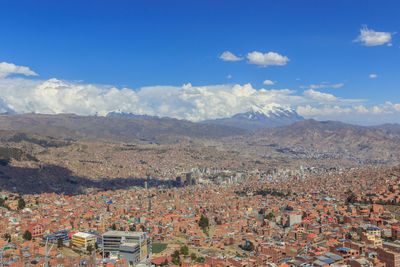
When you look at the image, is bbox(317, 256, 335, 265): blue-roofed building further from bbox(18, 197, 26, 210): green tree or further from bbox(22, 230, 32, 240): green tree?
bbox(18, 197, 26, 210): green tree

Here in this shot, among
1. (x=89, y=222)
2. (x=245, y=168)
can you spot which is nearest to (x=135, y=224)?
(x=89, y=222)

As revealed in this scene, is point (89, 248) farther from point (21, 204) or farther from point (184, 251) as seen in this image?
point (21, 204)

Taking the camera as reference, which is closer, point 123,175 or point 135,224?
point 135,224

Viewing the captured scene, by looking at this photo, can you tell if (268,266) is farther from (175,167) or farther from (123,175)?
(175,167)

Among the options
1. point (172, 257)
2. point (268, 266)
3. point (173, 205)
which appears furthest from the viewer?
point (173, 205)

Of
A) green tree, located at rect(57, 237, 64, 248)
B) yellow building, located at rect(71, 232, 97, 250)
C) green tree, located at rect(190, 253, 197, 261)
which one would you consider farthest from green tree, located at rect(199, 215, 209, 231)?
green tree, located at rect(57, 237, 64, 248)

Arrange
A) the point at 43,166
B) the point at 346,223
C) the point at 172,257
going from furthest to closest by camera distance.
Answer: the point at 43,166
the point at 346,223
the point at 172,257

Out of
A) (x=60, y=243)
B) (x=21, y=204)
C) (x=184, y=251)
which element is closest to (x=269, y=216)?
(x=184, y=251)
